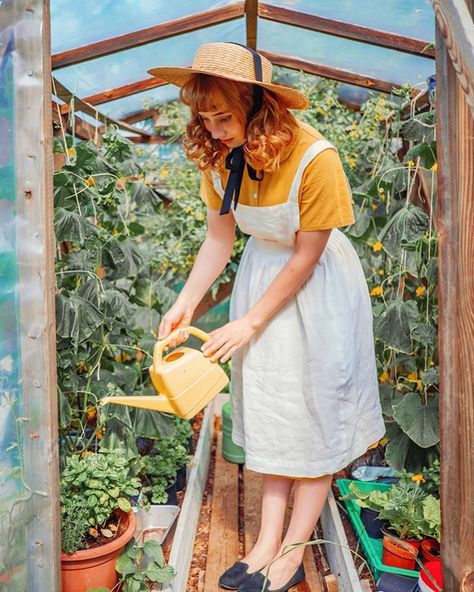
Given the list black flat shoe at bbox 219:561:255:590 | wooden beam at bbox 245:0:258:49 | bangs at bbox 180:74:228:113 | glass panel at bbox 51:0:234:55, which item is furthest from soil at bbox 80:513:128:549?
wooden beam at bbox 245:0:258:49

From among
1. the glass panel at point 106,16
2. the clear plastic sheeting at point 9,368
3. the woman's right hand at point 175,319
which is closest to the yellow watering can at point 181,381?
the woman's right hand at point 175,319

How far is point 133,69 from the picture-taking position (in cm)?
310

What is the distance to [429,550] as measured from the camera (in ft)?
6.07

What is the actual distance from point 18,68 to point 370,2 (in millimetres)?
1530

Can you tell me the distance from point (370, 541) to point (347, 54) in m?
2.15

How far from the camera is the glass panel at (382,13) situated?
7.73 feet

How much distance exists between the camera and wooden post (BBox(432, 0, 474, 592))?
1163 millimetres

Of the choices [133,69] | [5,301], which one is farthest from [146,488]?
[133,69]

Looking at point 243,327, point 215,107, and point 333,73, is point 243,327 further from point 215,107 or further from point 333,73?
point 333,73

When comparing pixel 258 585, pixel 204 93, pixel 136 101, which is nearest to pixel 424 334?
pixel 258 585

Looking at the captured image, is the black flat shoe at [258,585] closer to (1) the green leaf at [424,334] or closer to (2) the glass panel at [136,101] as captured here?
(1) the green leaf at [424,334]

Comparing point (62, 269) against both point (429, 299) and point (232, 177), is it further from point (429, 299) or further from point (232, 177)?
point (429, 299)

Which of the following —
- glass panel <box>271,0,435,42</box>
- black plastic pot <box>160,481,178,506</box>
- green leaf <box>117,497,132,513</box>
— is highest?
glass panel <box>271,0,435,42</box>

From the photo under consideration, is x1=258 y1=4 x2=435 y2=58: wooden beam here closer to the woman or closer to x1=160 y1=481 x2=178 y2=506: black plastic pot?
the woman
